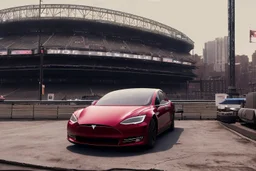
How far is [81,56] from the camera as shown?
45.7 metres

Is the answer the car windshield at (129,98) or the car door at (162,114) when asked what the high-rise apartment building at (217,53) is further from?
the car windshield at (129,98)

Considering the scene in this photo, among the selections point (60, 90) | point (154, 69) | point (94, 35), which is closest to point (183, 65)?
point (154, 69)

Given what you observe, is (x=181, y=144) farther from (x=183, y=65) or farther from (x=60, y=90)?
(x=183, y=65)

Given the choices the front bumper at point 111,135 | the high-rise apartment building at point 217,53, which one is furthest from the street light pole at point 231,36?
the high-rise apartment building at point 217,53

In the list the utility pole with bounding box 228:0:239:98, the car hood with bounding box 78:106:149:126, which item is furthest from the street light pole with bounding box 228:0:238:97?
the car hood with bounding box 78:106:149:126

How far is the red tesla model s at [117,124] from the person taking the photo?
15.1ft

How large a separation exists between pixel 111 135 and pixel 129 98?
5.39ft

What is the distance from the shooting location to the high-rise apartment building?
395 ft

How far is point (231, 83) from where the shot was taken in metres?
24.3

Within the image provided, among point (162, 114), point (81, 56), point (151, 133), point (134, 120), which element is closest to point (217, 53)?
point (81, 56)

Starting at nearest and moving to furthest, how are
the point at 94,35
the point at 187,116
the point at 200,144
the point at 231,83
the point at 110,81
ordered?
the point at 200,144
the point at 187,116
the point at 231,83
the point at 110,81
the point at 94,35

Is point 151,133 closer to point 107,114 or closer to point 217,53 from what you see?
point 107,114

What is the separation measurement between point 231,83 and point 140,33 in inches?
1542

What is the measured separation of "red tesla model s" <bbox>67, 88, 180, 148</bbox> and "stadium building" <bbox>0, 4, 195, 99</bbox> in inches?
1428
